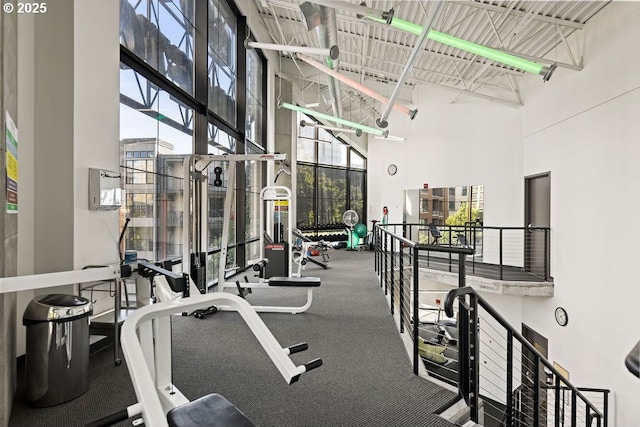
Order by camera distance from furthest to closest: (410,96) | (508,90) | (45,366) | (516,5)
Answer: (410,96), (508,90), (516,5), (45,366)

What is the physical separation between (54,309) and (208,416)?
5.07 feet

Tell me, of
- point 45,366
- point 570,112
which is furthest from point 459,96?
point 45,366

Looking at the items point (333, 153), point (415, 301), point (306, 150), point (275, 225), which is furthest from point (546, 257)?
point (333, 153)

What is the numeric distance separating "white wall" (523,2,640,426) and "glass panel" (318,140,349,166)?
6739mm

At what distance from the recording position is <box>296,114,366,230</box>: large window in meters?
11.2

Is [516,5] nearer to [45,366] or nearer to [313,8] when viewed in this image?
[313,8]

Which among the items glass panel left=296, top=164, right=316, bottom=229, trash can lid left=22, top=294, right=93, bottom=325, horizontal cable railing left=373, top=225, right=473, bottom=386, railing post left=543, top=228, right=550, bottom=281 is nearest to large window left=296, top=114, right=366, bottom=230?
glass panel left=296, top=164, right=316, bottom=229

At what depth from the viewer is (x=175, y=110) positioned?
485 centimetres

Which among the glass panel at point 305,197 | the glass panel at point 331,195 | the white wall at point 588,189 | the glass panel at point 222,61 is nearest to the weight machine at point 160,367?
the white wall at point 588,189

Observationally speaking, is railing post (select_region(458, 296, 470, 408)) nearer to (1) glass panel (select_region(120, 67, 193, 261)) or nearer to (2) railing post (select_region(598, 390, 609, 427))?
(1) glass panel (select_region(120, 67, 193, 261))

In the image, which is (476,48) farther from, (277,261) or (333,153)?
(333,153)

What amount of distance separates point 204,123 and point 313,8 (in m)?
2.48

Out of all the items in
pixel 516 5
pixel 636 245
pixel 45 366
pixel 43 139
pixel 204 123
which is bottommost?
pixel 45 366

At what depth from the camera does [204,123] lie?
5.60 meters
